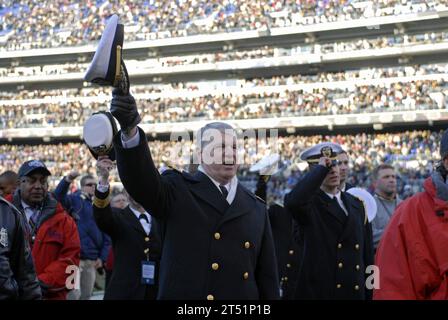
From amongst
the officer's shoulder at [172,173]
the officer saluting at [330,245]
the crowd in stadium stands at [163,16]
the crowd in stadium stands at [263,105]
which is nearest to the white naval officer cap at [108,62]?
the officer's shoulder at [172,173]

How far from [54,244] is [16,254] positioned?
1.77 m

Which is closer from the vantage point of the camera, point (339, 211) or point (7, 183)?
point (339, 211)

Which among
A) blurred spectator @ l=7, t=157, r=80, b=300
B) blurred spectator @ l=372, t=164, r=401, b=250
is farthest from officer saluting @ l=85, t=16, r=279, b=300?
blurred spectator @ l=372, t=164, r=401, b=250

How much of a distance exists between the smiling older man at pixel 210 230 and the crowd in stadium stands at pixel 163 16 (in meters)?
31.3

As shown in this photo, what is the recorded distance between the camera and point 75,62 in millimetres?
44562

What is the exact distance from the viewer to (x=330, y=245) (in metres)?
5.68

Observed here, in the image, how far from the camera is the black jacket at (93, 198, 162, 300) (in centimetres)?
595

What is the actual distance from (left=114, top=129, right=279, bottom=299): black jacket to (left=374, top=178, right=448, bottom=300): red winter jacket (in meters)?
0.67

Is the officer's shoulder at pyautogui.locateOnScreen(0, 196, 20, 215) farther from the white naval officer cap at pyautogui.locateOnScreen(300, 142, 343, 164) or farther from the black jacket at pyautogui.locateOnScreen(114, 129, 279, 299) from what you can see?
the white naval officer cap at pyautogui.locateOnScreen(300, 142, 343, 164)

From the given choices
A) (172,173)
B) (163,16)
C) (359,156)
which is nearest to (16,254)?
(172,173)

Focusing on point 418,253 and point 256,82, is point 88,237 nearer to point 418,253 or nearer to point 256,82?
point 418,253

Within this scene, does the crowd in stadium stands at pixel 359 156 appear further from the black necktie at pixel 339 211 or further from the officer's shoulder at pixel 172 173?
the officer's shoulder at pixel 172 173
